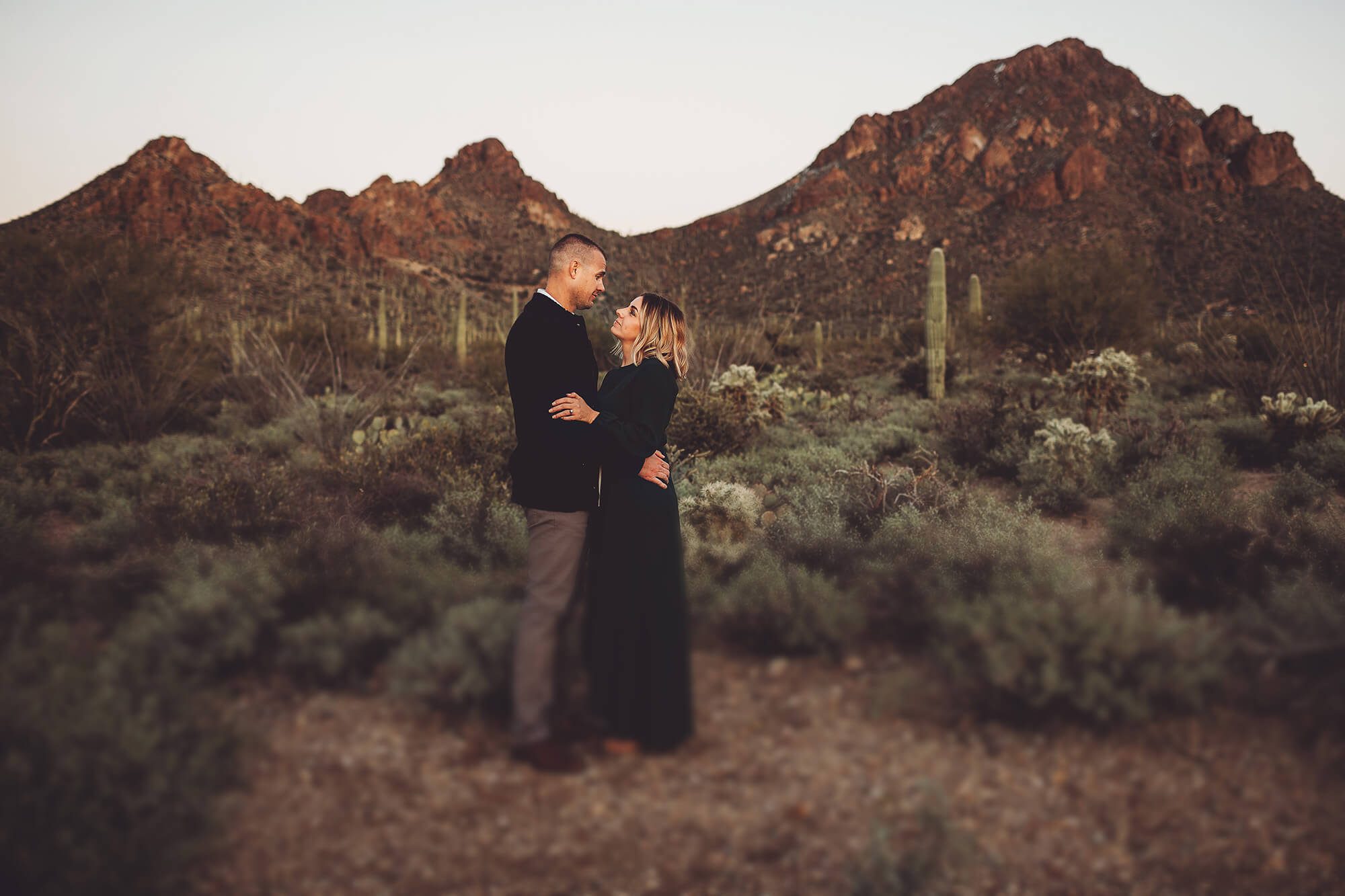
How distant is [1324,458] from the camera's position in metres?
7.77

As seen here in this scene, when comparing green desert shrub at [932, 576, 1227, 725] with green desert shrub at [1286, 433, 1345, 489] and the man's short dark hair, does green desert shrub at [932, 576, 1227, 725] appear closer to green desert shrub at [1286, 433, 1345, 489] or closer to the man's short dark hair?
the man's short dark hair

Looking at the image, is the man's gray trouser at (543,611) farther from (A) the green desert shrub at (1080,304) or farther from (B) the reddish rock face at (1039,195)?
(B) the reddish rock face at (1039,195)

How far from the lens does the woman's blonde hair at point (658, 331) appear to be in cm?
321

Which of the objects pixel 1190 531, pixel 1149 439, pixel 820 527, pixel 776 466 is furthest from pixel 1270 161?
pixel 820 527

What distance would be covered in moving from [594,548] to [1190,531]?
14.0 ft

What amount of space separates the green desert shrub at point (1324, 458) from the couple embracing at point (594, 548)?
7657mm

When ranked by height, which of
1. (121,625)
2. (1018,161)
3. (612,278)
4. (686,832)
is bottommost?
(686,832)

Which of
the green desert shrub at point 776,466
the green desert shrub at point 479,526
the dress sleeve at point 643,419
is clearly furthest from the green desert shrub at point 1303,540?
the green desert shrub at point 479,526

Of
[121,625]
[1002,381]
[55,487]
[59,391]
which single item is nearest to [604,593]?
[121,625]

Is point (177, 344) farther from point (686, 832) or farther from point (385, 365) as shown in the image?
point (686, 832)

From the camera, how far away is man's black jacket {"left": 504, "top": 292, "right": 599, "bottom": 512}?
116 inches

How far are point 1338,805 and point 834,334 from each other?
113 feet

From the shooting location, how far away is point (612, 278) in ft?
35.5

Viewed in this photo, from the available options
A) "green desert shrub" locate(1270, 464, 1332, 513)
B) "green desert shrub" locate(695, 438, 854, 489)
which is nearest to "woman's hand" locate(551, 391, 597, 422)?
"green desert shrub" locate(695, 438, 854, 489)
